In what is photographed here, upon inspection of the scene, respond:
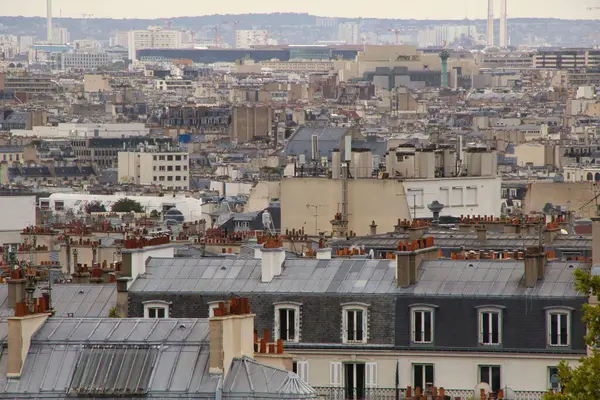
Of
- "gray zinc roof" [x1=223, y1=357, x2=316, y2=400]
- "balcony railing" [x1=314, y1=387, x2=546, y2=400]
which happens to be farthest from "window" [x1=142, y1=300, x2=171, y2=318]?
"gray zinc roof" [x1=223, y1=357, x2=316, y2=400]

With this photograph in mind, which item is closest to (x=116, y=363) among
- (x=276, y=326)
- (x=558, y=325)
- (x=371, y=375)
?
(x=371, y=375)

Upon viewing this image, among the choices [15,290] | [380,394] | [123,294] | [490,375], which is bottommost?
[380,394]

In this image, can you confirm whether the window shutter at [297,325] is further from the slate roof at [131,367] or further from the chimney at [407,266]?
the slate roof at [131,367]

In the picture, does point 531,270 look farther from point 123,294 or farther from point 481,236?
point 481,236

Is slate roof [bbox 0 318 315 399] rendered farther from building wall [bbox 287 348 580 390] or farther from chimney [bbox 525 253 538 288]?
chimney [bbox 525 253 538 288]

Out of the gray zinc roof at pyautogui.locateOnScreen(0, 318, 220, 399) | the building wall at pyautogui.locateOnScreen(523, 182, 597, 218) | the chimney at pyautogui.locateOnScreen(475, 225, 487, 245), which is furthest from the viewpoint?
the building wall at pyautogui.locateOnScreen(523, 182, 597, 218)
